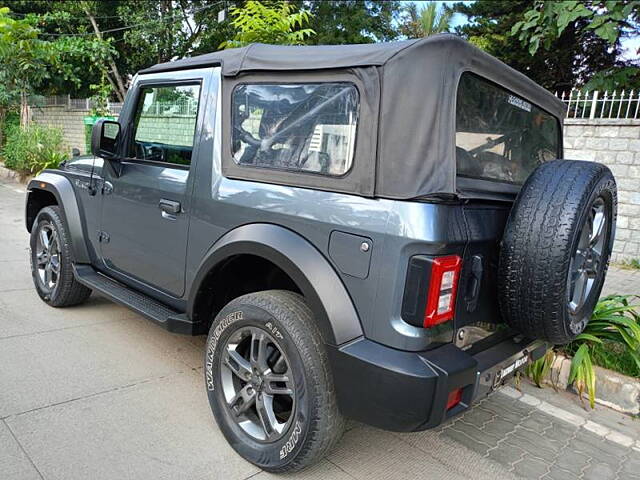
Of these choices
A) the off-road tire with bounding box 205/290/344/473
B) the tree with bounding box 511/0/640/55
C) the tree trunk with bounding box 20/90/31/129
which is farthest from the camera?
the tree trunk with bounding box 20/90/31/129

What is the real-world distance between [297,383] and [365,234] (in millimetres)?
731

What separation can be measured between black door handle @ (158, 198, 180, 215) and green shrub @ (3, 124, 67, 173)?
10126 mm

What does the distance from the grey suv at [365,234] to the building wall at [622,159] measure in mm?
4673

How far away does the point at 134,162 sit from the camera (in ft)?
11.0

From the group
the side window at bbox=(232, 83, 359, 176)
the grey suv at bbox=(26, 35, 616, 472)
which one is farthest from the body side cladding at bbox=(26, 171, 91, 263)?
the side window at bbox=(232, 83, 359, 176)

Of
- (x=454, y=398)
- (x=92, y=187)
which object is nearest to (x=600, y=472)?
(x=454, y=398)

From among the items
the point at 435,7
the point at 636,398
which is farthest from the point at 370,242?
the point at 435,7

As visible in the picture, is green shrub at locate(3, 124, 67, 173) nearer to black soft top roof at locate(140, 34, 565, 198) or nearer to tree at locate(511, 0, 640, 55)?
tree at locate(511, 0, 640, 55)

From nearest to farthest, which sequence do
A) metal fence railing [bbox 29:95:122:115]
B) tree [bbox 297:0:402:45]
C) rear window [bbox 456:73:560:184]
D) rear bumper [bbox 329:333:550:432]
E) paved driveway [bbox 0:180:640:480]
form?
rear bumper [bbox 329:333:550:432], rear window [bbox 456:73:560:184], paved driveway [bbox 0:180:640:480], metal fence railing [bbox 29:95:122:115], tree [bbox 297:0:402:45]

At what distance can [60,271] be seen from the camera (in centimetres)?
403

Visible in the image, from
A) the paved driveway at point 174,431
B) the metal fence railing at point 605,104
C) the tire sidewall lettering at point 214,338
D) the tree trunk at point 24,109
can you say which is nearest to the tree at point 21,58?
the tree trunk at point 24,109

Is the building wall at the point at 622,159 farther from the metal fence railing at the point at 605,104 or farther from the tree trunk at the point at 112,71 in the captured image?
the tree trunk at the point at 112,71

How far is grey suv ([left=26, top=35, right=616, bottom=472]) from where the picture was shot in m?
1.98

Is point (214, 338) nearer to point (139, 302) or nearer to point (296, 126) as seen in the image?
→ point (139, 302)
